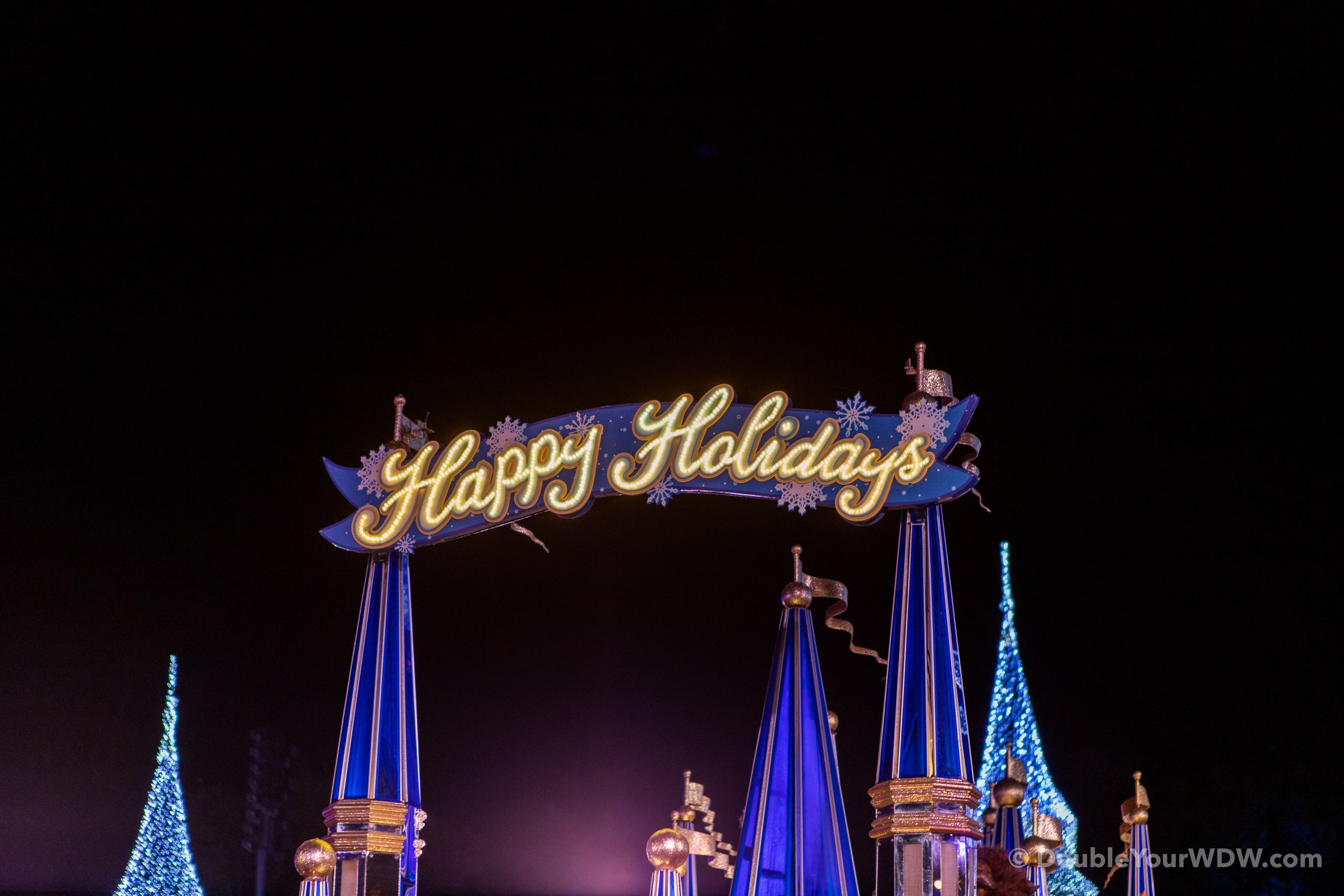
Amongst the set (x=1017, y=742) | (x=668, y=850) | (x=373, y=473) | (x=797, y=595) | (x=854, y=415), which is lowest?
(x=668, y=850)

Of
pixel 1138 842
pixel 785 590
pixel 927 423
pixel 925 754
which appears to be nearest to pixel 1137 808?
pixel 1138 842

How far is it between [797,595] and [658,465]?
1685mm

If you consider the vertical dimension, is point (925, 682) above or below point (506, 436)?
below

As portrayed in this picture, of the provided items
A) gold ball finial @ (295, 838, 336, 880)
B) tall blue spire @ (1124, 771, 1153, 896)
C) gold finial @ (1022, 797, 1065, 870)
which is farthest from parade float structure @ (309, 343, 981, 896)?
tall blue spire @ (1124, 771, 1153, 896)

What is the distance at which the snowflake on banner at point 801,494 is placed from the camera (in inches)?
468

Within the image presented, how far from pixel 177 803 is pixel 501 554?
5172 millimetres

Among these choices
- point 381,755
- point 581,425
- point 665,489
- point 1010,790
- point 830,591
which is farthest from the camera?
point 581,425

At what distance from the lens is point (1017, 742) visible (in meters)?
16.9

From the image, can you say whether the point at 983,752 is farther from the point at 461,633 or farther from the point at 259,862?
the point at 259,862

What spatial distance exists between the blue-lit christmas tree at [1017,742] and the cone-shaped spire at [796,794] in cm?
587

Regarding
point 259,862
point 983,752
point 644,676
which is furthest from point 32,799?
point 983,752

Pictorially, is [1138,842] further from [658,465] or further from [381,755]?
[381,755]

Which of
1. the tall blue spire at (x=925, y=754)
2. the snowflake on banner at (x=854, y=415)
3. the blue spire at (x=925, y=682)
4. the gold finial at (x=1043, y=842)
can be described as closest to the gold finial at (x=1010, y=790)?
the gold finial at (x=1043, y=842)

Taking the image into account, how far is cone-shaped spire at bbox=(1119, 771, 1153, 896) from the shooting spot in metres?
13.2
